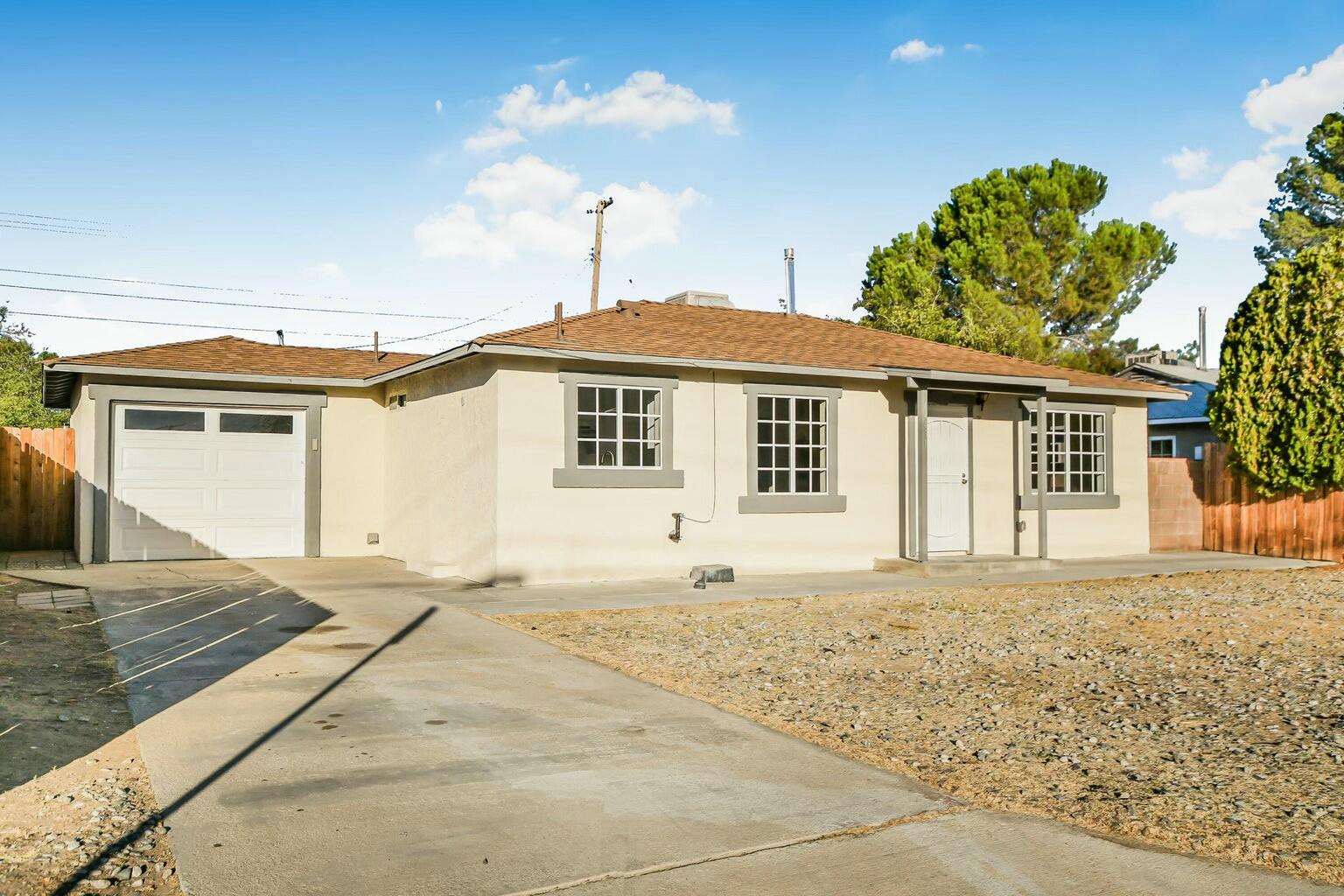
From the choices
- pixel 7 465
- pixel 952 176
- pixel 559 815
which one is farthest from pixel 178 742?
pixel 952 176

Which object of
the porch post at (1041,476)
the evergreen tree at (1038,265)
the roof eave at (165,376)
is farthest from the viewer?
the evergreen tree at (1038,265)

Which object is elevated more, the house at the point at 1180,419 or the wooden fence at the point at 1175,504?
the house at the point at 1180,419

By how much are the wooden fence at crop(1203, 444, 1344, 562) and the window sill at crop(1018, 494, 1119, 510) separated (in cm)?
276

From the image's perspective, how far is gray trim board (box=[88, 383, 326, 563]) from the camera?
14.9 metres

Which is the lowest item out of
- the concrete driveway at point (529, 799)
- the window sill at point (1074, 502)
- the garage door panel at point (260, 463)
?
the concrete driveway at point (529, 799)

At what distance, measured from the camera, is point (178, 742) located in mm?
5652

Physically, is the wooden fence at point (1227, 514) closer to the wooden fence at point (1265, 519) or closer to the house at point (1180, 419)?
the wooden fence at point (1265, 519)

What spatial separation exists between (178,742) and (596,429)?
8.26 meters

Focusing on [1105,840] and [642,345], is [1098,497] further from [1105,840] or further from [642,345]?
[1105,840]

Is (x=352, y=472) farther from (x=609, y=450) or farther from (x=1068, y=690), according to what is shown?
(x=1068, y=690)

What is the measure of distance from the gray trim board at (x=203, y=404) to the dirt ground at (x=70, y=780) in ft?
23.2

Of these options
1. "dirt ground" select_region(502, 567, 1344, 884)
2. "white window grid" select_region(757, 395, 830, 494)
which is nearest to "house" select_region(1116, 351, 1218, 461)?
"white window grid" select_region(757, 395, 830, 494)

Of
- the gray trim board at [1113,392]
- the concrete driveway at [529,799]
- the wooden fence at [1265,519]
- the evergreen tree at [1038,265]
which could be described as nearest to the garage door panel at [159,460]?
the concrete driveway at [529,799]

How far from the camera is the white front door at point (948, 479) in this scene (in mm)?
15992
